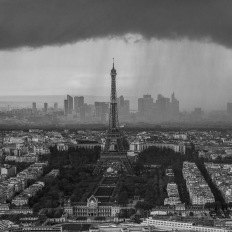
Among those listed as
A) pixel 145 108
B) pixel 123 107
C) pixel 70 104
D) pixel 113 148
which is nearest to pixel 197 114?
pixel 145 108

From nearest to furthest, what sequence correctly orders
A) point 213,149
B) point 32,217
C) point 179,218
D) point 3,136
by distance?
1. point 179,218
2. point 32,217
3. point 213,149
4. point 3,136

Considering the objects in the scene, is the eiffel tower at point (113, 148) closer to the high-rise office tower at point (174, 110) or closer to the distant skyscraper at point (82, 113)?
the high-rise office tower at point (174, 110)

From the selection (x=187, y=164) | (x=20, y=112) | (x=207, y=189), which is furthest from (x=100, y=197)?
(x=20, y=112)

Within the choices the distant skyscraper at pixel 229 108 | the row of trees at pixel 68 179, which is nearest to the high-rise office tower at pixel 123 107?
the distant skyscraper at pixel 229 108

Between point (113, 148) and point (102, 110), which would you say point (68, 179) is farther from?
point (102, 110)

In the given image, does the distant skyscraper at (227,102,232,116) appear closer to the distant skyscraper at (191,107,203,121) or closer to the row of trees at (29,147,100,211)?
the distant skyscraper at (191,107,203,121)

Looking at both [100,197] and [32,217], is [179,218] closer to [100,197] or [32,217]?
[32,217]

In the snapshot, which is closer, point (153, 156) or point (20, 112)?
point (153, 156)

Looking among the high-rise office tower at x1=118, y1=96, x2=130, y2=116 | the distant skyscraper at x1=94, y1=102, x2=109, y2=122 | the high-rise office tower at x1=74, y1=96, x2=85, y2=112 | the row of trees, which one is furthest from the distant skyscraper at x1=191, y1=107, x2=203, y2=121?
the row of trees
